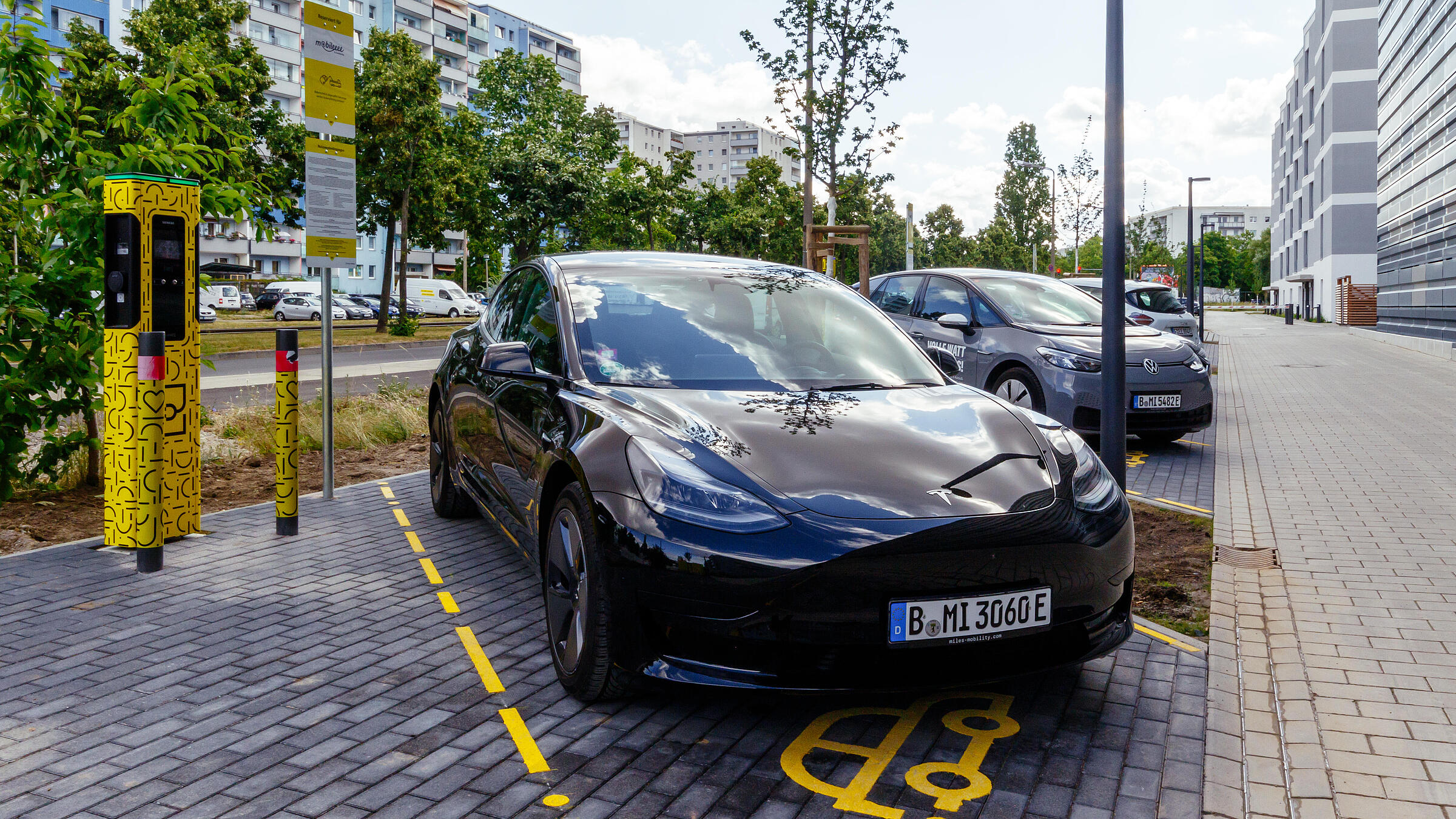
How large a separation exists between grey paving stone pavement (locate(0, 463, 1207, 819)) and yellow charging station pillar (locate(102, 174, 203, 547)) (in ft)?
2.94

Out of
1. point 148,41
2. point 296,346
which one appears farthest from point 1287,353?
point 148,41

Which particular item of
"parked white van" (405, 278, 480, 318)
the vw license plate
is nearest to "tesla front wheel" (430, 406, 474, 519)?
the vw license plate

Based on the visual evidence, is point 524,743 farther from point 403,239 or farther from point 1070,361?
point 403,239

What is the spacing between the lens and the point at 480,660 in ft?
14.0

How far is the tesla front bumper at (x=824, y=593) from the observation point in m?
3.20

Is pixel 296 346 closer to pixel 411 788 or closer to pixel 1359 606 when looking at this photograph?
pixel 411 788

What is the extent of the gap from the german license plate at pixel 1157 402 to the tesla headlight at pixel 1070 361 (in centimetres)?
70

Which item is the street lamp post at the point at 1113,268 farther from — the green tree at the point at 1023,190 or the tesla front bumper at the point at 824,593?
the green tree at the point at 1023,190

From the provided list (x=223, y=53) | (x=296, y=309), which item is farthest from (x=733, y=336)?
(x=296, y=309)

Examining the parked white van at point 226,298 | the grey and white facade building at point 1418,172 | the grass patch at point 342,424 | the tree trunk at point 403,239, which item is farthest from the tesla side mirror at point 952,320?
the parked white van at point 226,298

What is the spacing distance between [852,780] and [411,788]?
1260mm

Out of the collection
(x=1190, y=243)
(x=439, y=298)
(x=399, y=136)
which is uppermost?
(x=399, y=136)

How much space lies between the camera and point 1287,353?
95.0ft

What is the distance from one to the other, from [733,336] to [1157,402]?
642 centimetres
